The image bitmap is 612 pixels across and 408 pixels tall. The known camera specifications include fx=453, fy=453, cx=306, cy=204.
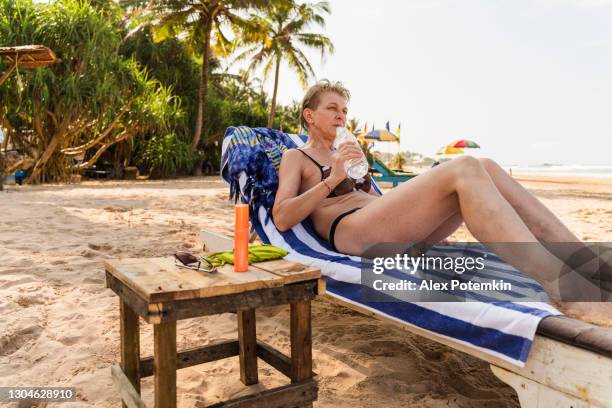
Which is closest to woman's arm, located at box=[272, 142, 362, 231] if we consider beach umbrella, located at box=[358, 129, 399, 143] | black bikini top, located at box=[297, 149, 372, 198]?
black bikini top, located at box=[297, 149, 372, 198]

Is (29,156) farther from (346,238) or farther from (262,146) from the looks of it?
(346,238)

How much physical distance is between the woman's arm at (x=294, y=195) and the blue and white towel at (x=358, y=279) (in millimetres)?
173

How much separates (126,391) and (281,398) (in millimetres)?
538

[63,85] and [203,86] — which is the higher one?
[203,86]

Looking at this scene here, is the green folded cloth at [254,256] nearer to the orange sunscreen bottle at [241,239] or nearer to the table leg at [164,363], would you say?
the orange sunscreen bottle at [241,239]

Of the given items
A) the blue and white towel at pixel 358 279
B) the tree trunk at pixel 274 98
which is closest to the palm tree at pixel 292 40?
the tree trunk at pixel 274 98

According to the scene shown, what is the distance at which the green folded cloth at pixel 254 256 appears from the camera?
1605mm

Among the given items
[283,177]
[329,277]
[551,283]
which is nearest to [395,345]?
[329,277]

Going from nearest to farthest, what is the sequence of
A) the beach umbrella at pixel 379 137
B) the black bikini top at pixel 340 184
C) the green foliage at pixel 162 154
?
the black bikini top at pixel 340 184
the green foliage at pixel 162 154
the beach umbrella at pixel 379 137

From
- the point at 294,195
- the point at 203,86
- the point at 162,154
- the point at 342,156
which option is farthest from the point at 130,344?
the point at 203,86

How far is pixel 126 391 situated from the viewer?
1555 millimetres

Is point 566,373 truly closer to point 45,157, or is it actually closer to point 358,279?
point 358,279

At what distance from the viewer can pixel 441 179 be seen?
1.96m

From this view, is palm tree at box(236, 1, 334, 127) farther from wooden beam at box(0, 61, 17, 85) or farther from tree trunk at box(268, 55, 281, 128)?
wooden beam at box(0, 61, 17, 85)
